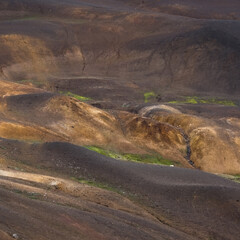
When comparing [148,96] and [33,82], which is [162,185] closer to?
[148,96]

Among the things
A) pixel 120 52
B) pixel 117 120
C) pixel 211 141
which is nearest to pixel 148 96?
pixel 120 52

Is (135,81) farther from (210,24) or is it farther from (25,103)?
(25,103)

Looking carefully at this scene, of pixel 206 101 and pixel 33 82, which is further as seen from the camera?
pixel 33 82

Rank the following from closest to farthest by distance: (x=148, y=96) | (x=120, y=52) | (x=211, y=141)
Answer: (x=211, y=141)
(x=148, y=96)
(x=120, y=52)

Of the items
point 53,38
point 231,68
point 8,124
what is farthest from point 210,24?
point 8,124

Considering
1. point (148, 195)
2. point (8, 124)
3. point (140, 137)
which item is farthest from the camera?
point (140, 137)

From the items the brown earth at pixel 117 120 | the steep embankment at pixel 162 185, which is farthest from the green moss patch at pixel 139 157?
the steep embankment at pixel 162 185

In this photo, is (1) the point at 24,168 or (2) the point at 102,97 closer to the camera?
(1) the point at 24,168

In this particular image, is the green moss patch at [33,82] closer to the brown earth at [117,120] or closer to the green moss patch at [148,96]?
the brown earth at [117,120]
